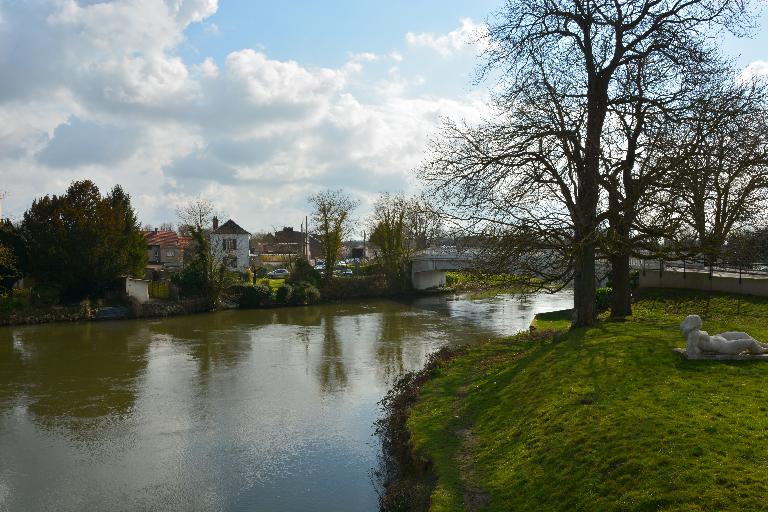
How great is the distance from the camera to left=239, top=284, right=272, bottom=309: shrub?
4444 centimetres

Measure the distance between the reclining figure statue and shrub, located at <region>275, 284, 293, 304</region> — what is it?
120ft

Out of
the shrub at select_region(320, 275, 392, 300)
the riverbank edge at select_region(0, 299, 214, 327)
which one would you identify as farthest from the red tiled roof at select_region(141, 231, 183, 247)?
the riverbank edge at select_region(0, 299, 214, 327)

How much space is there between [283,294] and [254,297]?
235 centimetres

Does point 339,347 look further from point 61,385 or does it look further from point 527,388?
point 527,388

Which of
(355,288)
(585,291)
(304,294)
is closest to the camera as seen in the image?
(585,291)

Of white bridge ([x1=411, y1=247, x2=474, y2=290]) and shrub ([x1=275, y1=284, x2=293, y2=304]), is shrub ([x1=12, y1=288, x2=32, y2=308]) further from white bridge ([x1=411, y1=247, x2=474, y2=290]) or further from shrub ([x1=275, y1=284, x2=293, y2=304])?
white bridge ([x1=411, y1=247, x2=474, y2=290])

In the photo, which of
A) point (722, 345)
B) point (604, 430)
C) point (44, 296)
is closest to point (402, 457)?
point (604, 430)

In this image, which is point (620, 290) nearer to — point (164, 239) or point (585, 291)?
point (585, 291)

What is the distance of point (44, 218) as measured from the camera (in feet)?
126

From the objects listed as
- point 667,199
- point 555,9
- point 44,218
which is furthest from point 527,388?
point 44,218

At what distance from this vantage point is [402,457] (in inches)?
462

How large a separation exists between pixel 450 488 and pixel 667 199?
33.6 feet

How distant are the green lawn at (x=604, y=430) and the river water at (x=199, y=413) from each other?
7.40 feet

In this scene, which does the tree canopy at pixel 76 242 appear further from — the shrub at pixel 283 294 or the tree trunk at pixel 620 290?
the tree trunk at pixel 620 290
